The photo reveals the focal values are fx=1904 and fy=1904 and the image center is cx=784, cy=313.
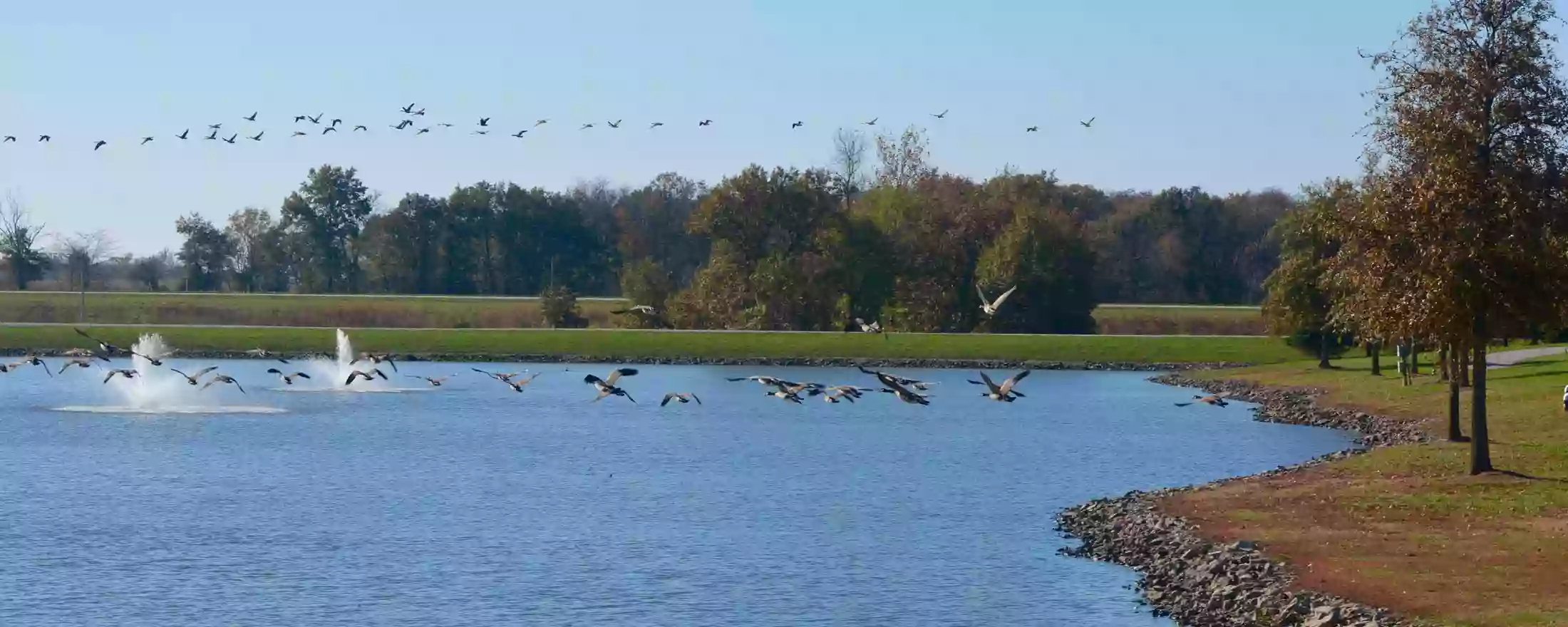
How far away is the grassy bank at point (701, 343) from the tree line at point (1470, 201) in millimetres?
60422

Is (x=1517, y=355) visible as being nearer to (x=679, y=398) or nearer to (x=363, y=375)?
(x=679, y=398)

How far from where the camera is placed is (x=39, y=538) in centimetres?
3262

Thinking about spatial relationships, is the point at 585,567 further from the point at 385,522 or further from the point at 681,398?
the point at 681,398

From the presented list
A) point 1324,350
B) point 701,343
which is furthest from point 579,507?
point 701,343

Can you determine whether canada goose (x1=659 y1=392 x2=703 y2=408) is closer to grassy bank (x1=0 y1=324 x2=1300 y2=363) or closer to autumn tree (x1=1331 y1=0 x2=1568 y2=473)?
autumn tree (x1=1331 y1=0 x2=1568 y2=473)

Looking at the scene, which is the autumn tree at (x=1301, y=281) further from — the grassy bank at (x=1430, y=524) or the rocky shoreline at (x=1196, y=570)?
the rocky shoreline at (x=1196, y=570)

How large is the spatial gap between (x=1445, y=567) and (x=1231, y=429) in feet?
101

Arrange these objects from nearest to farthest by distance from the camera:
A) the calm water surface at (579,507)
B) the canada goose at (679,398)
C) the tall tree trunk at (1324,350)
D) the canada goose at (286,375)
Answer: the calm water surface at (579,507) → the canada goose at (679,398) → the canada goose at (286,375) → the tall tree trunk at (1324,350)

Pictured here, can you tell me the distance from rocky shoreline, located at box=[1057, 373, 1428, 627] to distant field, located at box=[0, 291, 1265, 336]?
7625 cm

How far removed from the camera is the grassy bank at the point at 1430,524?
916 inches

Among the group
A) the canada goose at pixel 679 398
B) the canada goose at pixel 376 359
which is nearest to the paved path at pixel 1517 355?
the canada goose at pixel 679 398

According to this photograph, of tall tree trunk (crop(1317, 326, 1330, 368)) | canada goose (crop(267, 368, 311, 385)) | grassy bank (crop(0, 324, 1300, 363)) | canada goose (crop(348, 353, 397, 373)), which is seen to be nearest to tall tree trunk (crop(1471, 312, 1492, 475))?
canada goose (crop(348, 353, 397, 373))

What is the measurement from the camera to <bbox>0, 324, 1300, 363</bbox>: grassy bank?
9600 cm

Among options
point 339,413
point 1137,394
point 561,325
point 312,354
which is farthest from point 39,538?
point 561,325
